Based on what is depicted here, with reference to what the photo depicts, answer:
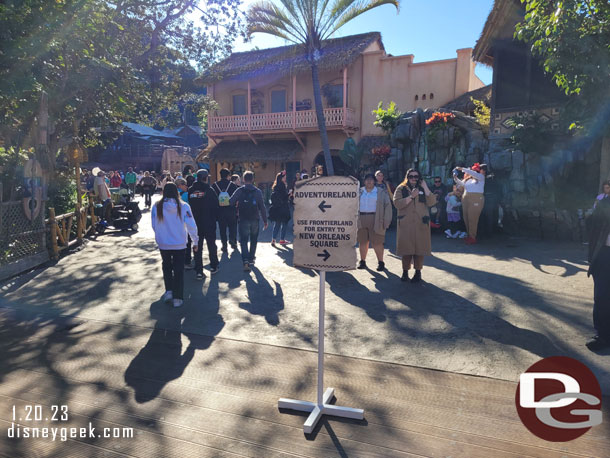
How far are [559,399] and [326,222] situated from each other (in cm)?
233

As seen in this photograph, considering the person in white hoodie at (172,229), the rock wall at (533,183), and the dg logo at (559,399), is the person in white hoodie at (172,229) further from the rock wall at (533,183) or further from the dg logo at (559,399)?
the rock wall at (533,183)

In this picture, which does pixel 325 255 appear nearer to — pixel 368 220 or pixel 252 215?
pixel 368 220

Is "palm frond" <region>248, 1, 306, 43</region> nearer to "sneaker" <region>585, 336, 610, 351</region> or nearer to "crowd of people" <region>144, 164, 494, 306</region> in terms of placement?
"crowd of people" <region>144, 164, 494, 306</region>

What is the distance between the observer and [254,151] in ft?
75.7

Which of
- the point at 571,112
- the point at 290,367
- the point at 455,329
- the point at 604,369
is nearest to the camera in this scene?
the point at 604,369

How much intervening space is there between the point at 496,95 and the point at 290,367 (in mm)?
11545

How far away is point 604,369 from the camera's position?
3906 millimetres

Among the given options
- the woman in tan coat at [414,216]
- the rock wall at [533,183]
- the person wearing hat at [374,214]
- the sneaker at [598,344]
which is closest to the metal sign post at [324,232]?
the sneaker at [598,344]

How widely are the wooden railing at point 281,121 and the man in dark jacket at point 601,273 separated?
16.8 meters

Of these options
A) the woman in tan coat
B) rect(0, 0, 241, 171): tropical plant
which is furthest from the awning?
the woman in tan coat

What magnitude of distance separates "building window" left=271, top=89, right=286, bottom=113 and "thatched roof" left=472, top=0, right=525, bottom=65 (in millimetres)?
12171

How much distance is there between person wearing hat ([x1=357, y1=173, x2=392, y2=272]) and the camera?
293 inches

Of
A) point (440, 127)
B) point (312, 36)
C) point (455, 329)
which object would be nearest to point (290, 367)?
point (455, 329)

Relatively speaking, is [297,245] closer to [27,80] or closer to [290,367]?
[290,367]
